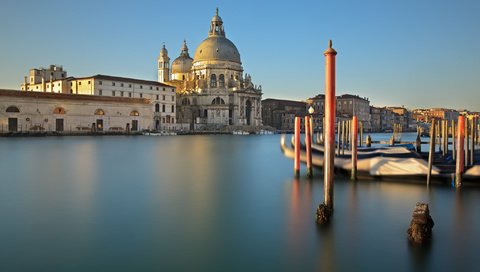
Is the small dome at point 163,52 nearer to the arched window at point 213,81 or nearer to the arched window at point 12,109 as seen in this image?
the arched window at point 213,81

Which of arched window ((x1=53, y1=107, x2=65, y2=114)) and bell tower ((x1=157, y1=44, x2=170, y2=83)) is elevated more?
bell tower ((x1=157, y1=44, x2=170, y2=83))

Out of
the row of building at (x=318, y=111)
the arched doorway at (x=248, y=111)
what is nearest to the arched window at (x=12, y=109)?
the arched doorway at (x=248, y=111)

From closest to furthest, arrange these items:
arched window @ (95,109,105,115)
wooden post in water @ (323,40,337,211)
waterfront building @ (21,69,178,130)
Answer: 1. wooden post in water @ (323,40,337,211)
2. arched window @ (95,109,105,115)
3. waterfront building @ (21,69,178,130)

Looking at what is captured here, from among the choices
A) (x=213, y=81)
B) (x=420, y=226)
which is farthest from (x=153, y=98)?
(x=420, y=226)

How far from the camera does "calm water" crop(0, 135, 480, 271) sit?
5582 mm

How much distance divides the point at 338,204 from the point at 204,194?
137 inches

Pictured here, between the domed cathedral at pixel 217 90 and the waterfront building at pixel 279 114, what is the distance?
1209 cm

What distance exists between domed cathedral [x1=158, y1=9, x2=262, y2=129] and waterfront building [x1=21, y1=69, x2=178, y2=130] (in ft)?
18.4

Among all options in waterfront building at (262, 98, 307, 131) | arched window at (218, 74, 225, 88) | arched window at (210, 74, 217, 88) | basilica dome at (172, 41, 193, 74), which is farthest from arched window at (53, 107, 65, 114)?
waterfront building at (262, 98, 307, 131)

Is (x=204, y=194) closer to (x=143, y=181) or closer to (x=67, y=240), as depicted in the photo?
(x=143, y=181)

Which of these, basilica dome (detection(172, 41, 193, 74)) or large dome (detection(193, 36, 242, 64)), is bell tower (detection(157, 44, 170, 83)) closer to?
basilica dome (detection(172, 41, 193, 74))

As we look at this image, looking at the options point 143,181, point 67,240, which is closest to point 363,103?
point 143,181

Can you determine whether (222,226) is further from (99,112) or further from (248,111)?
(248,111)

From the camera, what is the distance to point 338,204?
9.12 meters
